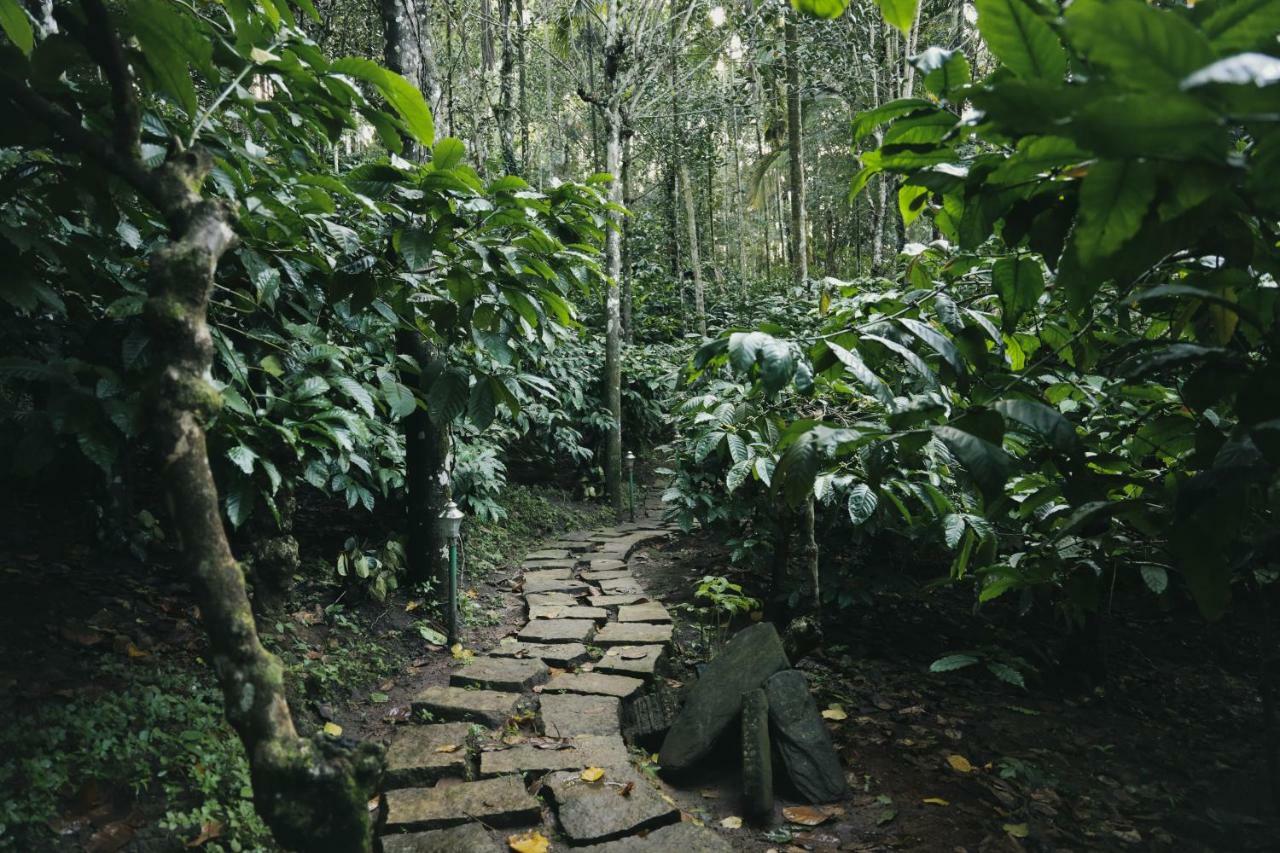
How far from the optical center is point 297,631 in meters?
3.61

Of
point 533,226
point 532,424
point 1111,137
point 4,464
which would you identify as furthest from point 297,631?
point 532,424

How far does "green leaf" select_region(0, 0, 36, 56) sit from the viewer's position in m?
1.45

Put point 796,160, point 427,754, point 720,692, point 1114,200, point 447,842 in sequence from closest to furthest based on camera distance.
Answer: point 1114,200 → point 447,842 → point 427,754 → point 720,692 → point 796,160

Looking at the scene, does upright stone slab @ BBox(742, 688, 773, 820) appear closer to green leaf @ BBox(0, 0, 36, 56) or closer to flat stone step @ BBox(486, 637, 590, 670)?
flat stone step @ BBox(486, 637, 590, 670)

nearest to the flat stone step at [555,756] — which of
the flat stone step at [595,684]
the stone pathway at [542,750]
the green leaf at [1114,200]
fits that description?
the stone pathway at [542,750]

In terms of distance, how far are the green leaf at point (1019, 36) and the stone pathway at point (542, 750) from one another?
245 centimetres

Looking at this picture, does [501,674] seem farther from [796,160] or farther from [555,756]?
[796,160]

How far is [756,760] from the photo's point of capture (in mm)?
3082

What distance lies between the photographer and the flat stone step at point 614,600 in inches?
203

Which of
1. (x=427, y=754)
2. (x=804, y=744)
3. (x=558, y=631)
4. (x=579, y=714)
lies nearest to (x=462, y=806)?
(x=427, y=754)

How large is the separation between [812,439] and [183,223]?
1171 mm

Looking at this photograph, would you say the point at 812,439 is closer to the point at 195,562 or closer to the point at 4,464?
the point at 195,562

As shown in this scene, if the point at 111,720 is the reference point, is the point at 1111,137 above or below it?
above

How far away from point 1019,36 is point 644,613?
14.5 feet
